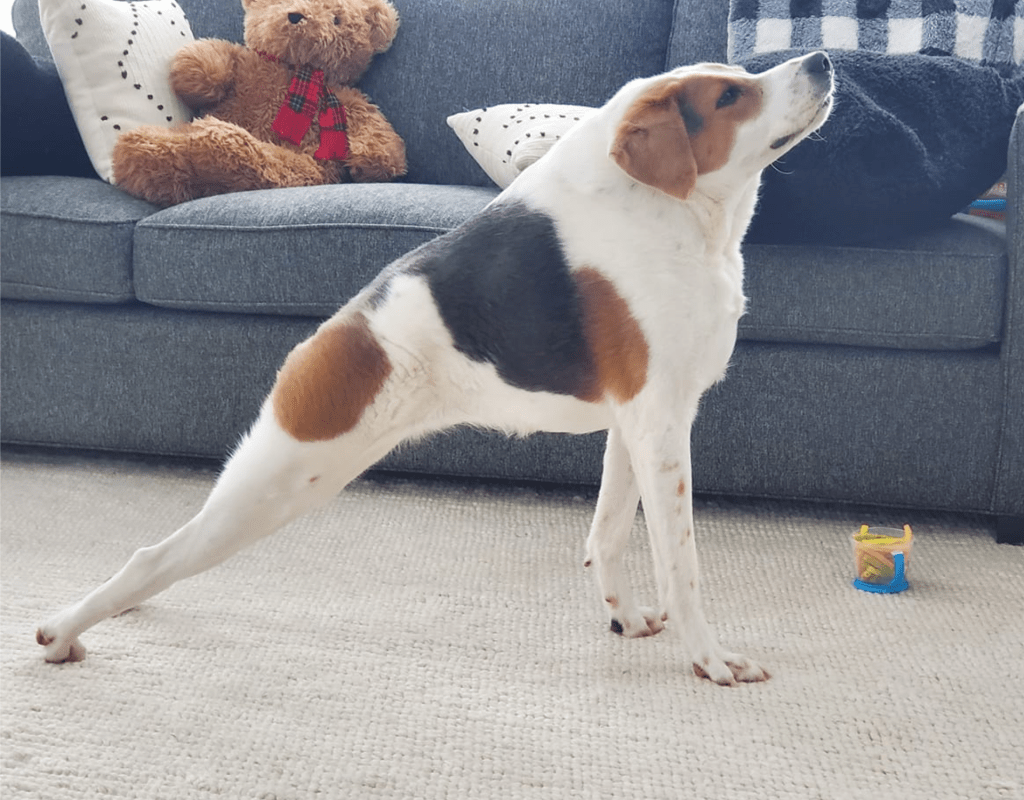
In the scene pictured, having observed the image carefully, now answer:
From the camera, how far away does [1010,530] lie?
79.5 inches

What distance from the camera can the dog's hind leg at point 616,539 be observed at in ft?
5.22

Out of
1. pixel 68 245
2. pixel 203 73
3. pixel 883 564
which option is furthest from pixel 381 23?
pixel 883 564

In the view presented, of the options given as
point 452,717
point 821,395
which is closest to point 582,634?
point 452,717

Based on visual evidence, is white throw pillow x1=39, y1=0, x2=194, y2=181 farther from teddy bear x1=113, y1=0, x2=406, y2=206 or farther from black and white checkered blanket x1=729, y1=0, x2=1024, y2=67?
black and white checkered blanket x1=729, y1=0, x2=1024, y2=67

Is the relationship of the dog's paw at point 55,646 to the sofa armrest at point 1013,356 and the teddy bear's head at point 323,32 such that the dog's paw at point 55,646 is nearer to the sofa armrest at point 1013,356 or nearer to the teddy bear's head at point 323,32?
the sofa armrest at point 1013,356

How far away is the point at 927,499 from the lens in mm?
2061

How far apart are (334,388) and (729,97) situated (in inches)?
25.5

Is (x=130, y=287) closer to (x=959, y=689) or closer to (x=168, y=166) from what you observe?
(x=168, y=166)

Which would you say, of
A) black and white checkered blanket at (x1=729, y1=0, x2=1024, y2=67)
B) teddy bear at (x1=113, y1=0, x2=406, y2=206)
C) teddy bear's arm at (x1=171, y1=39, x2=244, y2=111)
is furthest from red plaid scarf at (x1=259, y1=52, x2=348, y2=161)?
black and white checkered blanket at (x1=729, y1=0, x2=1024, y2=67)

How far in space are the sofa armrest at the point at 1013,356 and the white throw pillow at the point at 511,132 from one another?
875 millimetres

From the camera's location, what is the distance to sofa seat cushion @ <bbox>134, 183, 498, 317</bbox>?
7.07 ft

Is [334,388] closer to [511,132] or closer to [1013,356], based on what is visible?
[511,132]

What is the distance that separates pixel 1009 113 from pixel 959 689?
1139mm

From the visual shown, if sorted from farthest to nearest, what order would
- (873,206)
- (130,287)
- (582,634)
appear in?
(130,287)
(873,206)
(582,634)
